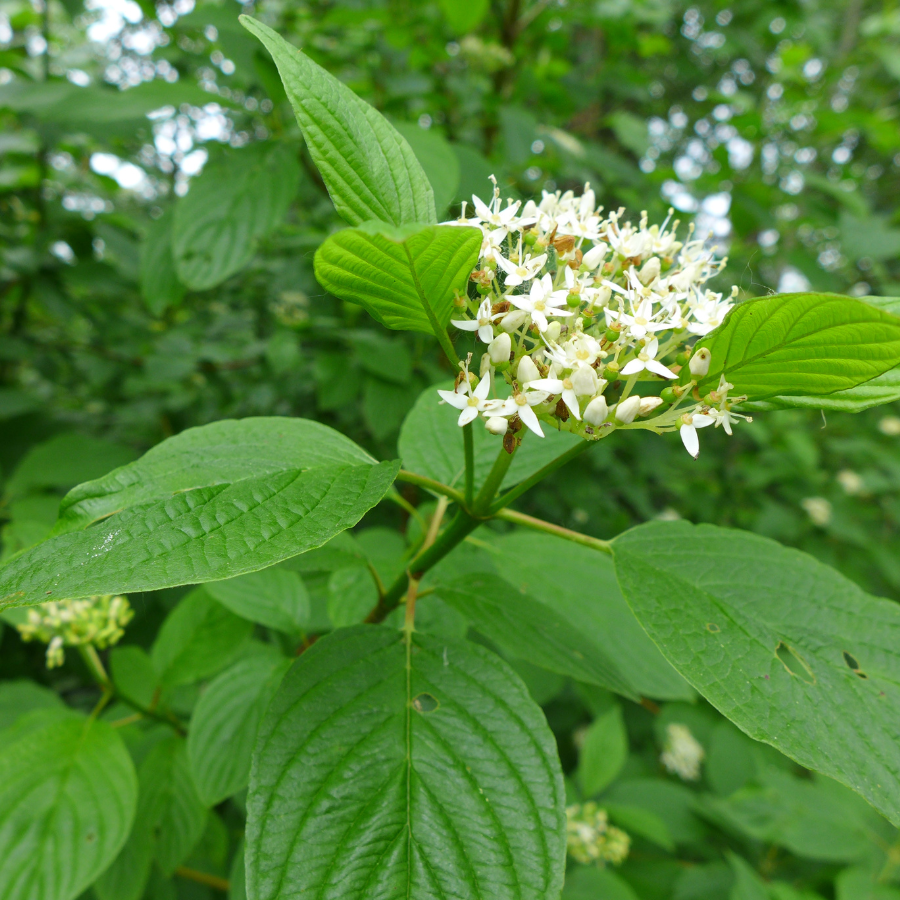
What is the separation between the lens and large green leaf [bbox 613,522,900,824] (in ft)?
1.79

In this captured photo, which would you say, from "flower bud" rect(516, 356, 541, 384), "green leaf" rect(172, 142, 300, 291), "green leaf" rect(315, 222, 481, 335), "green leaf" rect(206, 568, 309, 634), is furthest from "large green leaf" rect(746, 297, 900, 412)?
"green leaf" rect(172, 142, 300, 291)

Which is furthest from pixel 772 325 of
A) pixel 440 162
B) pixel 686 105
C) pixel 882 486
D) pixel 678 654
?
pixel 686 105

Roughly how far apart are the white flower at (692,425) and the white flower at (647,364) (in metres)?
0.05

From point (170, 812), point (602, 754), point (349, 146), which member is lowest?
point (602, 754)

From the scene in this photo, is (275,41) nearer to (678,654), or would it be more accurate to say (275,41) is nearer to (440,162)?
(678,654)

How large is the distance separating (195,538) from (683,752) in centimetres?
254

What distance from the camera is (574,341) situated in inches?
24.9

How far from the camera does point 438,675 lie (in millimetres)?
677

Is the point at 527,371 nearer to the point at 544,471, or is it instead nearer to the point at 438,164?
the point at 544,471

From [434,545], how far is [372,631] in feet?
0.41

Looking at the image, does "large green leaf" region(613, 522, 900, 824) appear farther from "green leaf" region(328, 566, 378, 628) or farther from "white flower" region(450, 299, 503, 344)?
"green leaf" region(328, 566, 378, 628)

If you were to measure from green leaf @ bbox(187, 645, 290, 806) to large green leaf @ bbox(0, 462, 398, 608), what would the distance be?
1.56 feet

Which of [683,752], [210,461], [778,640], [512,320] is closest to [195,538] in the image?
[210,461]

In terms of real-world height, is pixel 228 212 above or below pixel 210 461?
above
